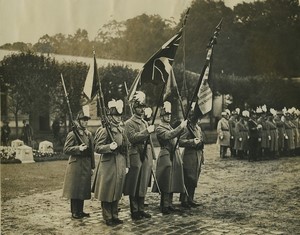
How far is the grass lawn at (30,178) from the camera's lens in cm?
545

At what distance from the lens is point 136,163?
5367 millimetres

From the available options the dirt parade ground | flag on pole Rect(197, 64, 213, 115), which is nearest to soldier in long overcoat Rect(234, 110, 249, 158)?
the dirt parade ground

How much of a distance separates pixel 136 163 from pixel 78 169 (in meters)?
0.67

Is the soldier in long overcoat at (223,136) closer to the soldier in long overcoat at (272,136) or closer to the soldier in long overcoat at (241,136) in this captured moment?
the soldier in long overcoat at (241,136)

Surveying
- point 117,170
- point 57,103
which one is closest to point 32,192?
point 57,103

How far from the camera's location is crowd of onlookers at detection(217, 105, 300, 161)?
7463 millimetres

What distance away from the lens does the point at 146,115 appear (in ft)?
18.3

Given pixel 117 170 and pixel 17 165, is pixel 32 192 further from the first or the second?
pixel 117 170

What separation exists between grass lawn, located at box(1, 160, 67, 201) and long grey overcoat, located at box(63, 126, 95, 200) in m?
0.70

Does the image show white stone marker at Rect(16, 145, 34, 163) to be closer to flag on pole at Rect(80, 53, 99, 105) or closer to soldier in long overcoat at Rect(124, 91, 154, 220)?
flag on pole at Rect(80, 53, 99, 105)

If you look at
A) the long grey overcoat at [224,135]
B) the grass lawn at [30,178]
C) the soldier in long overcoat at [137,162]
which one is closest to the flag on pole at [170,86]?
the soldier in long overcoat at [137,162]

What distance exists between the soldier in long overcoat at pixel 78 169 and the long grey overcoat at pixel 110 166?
0.77 ft

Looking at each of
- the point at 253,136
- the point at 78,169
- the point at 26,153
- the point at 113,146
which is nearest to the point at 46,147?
the point at 26,153

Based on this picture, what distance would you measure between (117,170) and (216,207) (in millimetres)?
1431
